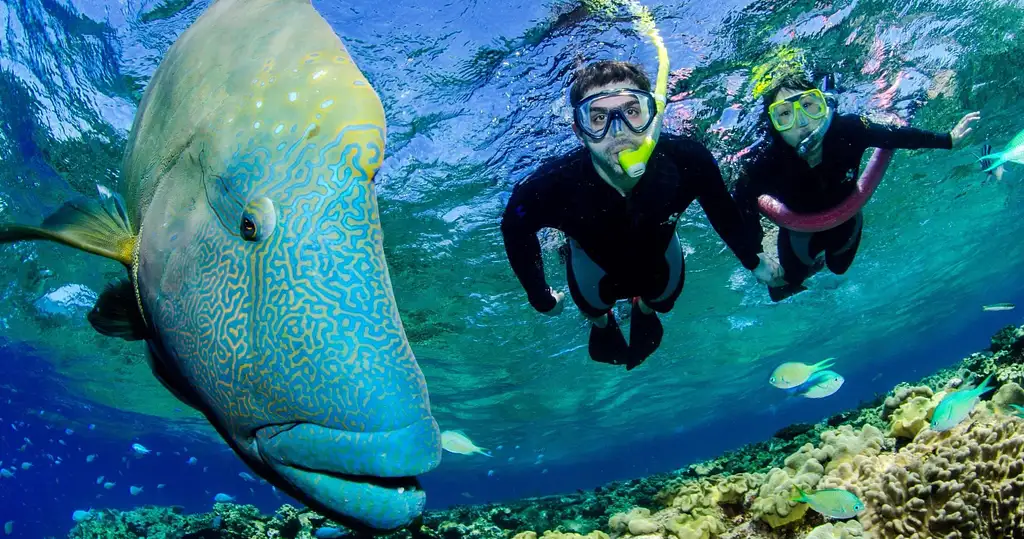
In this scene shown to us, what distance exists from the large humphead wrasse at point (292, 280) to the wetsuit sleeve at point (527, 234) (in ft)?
12.0

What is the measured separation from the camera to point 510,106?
29.1 ft

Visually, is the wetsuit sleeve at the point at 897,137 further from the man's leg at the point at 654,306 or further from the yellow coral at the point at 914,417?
the yellow coral at the point at 914,417

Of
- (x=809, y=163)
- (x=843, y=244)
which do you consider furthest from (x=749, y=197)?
(x=843, y=244)

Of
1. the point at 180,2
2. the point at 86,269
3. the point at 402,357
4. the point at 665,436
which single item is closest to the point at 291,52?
the point at 402,357

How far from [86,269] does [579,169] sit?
15.3m

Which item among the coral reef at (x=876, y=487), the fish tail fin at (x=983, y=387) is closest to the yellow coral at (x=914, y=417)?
the coral reef at (x=876, y=487)

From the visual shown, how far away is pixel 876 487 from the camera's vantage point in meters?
3.60

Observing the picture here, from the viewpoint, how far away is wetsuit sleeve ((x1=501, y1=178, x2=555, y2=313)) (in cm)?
491

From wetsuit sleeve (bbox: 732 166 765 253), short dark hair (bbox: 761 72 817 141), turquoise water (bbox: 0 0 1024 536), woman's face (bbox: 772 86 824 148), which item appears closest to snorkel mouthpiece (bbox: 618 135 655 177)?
wetsuit sleeve (bbox: 732 166 765 253)

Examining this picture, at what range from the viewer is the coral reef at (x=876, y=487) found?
3305 mm

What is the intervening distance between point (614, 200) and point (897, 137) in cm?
431

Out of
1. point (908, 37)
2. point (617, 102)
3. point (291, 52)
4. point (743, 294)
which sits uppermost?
point (743, 294)

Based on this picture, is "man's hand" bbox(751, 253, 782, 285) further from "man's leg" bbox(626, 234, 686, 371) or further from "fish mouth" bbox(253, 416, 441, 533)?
"fish mouth" bbox(253, 416, 441, 533)

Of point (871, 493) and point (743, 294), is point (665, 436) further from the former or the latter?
point (871, 493)
